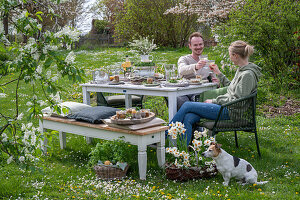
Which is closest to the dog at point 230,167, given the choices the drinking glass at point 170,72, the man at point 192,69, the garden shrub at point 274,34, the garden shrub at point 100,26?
the drinking glass at point 170,72

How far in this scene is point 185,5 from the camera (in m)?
18.4

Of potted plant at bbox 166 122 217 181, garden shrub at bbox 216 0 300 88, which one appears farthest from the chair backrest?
garden shrub at bbox 216 0 300 88

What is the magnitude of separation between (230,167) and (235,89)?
1.14 metres

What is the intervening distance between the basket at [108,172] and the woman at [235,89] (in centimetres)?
96

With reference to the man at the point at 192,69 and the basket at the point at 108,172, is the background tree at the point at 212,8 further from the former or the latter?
the basket at the point at 108,172

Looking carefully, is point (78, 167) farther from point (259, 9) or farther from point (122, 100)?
point (259, 9)

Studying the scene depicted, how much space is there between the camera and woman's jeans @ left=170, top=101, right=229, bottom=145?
4652 millimetres

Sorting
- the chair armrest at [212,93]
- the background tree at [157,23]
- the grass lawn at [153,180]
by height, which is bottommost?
the grass lawn at [153,180]

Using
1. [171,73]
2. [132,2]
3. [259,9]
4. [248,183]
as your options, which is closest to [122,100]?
[171,73]

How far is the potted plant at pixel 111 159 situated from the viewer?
4.23 m

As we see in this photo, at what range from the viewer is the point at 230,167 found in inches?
152

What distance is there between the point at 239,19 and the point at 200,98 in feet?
14.1

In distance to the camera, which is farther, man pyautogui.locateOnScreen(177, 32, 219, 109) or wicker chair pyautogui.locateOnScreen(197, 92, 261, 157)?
man pyautogui.locateOnScreen(177, 32, 219, 109)

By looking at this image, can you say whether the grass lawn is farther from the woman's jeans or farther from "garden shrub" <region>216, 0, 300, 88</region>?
"garden shrub" <region>216, 0, 300, 88</region>
